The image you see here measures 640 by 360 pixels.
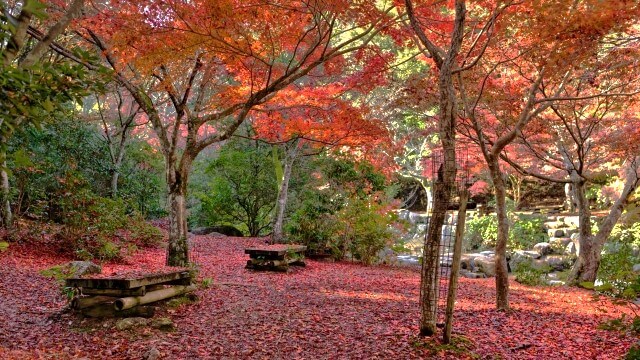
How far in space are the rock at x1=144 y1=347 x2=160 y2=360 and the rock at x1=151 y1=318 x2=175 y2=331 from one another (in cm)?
85

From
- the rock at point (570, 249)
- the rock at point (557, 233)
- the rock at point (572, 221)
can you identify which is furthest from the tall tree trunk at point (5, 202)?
the rock at point (572, 221)

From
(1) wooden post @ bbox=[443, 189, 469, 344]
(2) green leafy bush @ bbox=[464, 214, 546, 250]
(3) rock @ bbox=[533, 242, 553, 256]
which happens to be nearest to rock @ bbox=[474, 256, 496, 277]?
(3) rock @ bbox=[533, 242, 553, 256]

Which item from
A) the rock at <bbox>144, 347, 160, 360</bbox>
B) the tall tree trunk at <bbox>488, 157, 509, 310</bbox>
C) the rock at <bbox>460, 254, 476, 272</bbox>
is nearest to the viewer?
the rock at <bbox>144, 347, 160, 360</bbox>

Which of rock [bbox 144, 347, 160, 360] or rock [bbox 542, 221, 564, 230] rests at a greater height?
rock [bbox 542, 221, 564, 230]

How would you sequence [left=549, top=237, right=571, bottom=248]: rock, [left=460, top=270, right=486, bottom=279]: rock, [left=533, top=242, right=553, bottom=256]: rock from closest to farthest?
1. [left=460, top=270, right=486, bottom=279]: rock
2. [left=533, top=242, right=553, bottom=256]: rock
3. [left=549, top=237, right=571, bottom=248]: rock

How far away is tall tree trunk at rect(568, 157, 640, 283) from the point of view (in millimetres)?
10820

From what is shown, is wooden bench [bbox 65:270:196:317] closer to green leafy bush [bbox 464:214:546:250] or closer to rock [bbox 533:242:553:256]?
rock [bbox 533:242:553:256]

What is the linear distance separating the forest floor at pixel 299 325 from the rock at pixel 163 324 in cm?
11

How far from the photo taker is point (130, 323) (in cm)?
558

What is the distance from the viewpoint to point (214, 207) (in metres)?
18.5

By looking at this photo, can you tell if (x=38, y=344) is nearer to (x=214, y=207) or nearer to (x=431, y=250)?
(x=431, y=250)

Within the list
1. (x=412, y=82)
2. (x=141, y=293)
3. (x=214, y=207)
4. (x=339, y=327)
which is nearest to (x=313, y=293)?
(x=339, y=327)

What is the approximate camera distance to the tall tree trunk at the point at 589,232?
10.8 meters

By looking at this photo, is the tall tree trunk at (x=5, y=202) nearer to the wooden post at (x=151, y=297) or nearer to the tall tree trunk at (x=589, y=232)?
the wooden post at (x=151, y=297)
